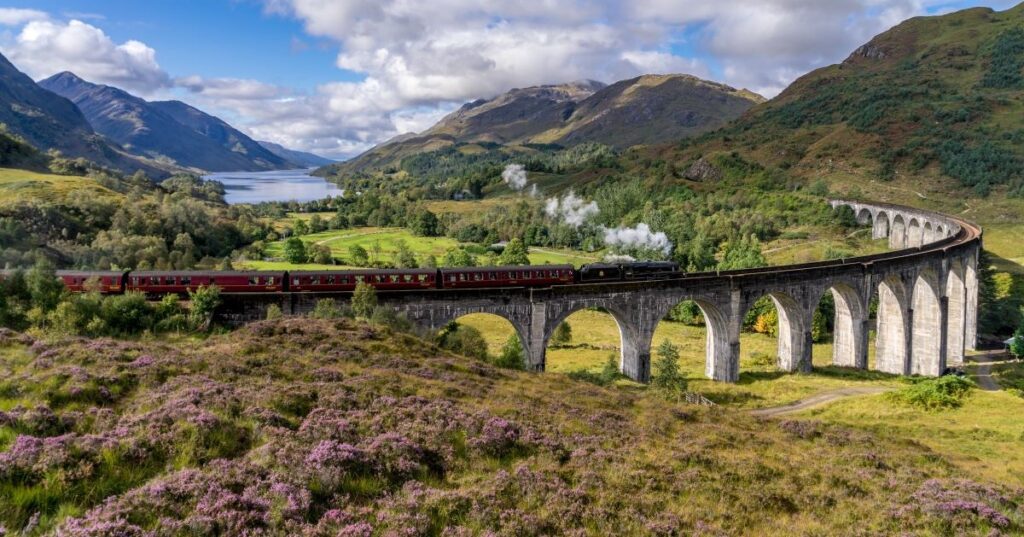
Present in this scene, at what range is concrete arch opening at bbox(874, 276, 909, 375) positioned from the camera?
5356 cm

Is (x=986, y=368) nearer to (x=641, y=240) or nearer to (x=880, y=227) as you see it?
(x=641, y=240)

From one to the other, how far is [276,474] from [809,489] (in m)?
13.7

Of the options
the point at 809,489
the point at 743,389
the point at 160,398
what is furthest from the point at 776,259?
the point at 160,398

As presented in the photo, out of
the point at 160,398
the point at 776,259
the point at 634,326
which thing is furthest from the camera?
the point at 776,259

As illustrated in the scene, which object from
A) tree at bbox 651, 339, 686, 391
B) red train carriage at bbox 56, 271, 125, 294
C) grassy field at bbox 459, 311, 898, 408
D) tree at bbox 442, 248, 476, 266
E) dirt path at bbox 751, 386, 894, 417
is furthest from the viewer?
tree at bbox 442, 248, 476, 266

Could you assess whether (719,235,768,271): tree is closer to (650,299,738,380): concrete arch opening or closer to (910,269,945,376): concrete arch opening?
(650,299,738,380): concrete arch opening

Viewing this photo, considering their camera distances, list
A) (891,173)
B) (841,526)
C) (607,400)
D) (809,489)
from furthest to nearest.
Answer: (891,173) → (607,400) → (809,489) → (841,526)

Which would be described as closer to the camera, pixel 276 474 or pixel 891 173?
pixel 276 474

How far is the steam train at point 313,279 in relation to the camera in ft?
116

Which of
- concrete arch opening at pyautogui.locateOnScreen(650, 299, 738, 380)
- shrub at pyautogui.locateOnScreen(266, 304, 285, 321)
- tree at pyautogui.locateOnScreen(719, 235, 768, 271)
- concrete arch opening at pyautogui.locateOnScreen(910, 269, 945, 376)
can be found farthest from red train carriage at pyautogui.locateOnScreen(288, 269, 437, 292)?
tree at pyautogui.locateOnScreen(719, 235, 768, 271)

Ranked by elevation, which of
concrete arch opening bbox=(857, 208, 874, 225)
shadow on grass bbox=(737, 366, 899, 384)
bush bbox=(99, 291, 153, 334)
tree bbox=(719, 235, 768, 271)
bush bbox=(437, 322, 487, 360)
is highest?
concrete arch opening bbox=(857, 208, 874, 225)

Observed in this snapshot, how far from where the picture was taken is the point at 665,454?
16.4 m

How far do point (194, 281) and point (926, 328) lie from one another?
224ft

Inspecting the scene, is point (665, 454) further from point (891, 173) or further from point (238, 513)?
point (891, 173)
